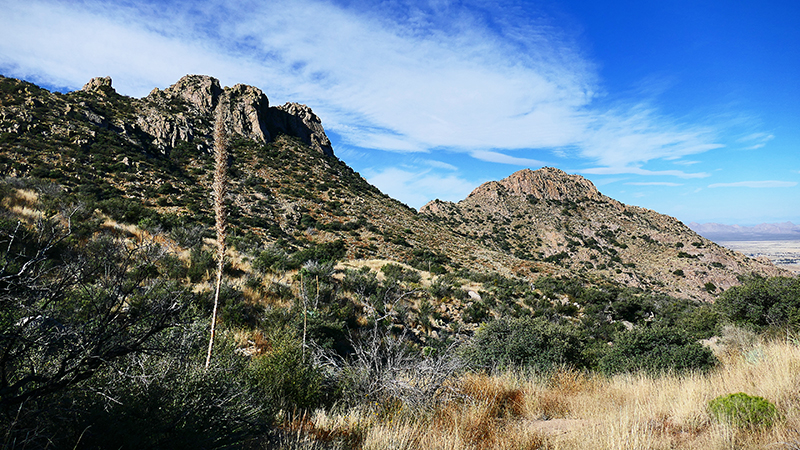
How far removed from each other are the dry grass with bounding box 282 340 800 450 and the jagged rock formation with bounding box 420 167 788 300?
107 feet

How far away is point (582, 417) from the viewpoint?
4188 millimetres

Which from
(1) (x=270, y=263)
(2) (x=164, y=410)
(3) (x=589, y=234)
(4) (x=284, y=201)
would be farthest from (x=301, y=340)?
(3) (x=589, y=234)

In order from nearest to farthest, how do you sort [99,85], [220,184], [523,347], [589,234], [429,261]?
[220,184], [523,347], [429,261], [99,85], [589,234]

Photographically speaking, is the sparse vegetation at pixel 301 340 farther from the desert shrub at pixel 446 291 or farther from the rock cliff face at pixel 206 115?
the rock cliff face at pixel 206 115

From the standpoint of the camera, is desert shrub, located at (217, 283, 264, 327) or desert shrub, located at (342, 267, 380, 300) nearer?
desert shrub, located at (217, 283, 264, 327)

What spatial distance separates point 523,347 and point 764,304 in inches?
326

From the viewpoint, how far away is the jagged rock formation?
3694cm

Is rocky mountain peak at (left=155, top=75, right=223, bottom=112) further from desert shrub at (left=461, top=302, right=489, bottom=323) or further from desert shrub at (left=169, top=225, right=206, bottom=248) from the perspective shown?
desert shrub at (left=461, top=302, right=489, bottom=323)

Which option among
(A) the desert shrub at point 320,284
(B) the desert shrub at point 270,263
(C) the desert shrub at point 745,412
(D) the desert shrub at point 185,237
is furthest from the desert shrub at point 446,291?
(C) the desert shrub at point 745,412

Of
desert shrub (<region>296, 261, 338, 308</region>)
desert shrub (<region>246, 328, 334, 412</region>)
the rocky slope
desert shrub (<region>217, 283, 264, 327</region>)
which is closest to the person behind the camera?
desert shrub (<region>246, 328, 334, 412</region>)

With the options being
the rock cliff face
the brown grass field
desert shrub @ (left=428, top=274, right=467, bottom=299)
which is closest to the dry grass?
the brown grass field

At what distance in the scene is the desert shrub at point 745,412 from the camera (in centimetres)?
326

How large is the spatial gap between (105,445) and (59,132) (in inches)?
1431

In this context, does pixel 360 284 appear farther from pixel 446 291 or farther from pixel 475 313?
pixel 475 313
